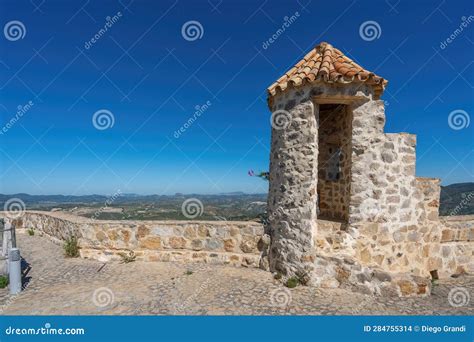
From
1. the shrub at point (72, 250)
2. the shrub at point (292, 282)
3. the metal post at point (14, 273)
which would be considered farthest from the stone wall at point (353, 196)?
the shrub at point (72, 250)

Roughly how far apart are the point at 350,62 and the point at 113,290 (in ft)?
23.8

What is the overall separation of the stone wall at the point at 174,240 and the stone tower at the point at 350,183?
1.00 m

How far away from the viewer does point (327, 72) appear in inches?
224

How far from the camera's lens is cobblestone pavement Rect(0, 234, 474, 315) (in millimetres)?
4859

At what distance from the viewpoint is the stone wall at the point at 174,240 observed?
23.4ft

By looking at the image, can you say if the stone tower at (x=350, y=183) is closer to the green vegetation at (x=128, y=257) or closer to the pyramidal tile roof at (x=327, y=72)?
the pyramidal tile roof at (x=327, y=72)

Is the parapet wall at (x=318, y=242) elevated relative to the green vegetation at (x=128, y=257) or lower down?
elevated

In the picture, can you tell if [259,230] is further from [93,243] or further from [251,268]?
[93,243]

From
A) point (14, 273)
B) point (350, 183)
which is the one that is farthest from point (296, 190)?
point (14, 273)

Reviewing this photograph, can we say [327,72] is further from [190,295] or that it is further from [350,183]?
[190,295]

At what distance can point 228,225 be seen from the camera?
7.27 m

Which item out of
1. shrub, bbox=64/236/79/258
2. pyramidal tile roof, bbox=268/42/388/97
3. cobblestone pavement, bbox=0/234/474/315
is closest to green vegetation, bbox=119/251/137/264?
cobblestone pavement, bbox=0/234/474/315

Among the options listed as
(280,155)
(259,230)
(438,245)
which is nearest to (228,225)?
(259,230)

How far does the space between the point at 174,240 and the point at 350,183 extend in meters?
4.77
